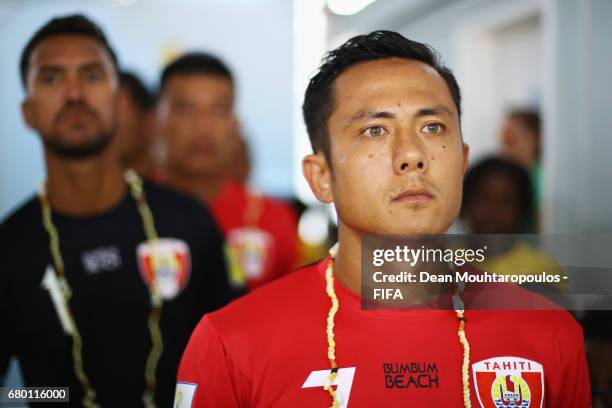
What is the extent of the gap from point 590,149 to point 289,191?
2.48 m

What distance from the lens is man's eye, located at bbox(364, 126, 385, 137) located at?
1415mm

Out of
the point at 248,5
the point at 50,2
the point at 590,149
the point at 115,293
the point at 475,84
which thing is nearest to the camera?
the point at 115,293

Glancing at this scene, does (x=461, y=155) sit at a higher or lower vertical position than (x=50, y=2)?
lower

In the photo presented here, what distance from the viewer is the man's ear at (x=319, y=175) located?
1536 mm

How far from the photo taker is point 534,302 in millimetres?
1468

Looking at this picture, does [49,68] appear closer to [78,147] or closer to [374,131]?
[78,147]

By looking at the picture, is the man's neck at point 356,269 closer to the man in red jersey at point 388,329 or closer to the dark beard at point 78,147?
the man in red jersey at point 388,329

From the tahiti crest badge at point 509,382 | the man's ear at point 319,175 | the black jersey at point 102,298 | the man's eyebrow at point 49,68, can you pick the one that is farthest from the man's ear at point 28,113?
the tahiti crest badge at point 509,382

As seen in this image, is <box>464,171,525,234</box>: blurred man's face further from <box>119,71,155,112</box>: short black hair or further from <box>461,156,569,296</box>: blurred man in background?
<box>119,71,155,112</box>: short black hair

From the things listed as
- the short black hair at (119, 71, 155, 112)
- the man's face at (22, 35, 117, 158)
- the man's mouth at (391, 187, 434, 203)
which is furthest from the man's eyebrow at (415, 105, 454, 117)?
the short black hair at (119, 71, 155, 112)

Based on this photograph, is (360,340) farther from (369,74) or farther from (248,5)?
(248,5)

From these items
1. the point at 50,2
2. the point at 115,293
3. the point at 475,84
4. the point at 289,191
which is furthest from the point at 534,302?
the point at 289,191

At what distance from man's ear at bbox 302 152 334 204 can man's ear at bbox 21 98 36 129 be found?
833mm

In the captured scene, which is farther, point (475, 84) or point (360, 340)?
point (475, 84)
